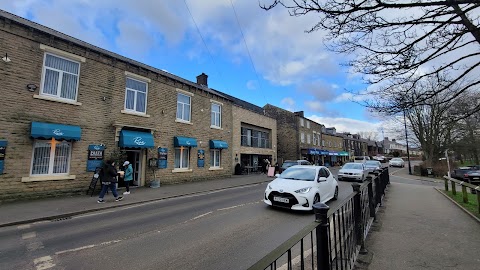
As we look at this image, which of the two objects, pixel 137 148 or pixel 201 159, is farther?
pixel 201 159

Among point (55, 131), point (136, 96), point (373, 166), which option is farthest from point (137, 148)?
point (373, 166)

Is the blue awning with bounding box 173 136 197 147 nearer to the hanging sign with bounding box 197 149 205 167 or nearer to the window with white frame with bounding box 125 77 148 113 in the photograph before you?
the hanging sign with bounding box 197 149 205 167

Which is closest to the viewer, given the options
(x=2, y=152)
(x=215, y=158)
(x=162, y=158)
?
(x=2, y=152)

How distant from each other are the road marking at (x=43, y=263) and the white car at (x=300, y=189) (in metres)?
5.98

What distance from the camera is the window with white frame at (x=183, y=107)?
17812 millimetres

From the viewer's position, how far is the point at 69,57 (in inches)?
470

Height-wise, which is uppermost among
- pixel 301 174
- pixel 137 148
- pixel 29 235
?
pixel 137 148

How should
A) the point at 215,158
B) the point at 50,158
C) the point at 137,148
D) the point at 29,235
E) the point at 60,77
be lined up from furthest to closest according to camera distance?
the point at 215,158 → the point at 137,148 → the point at 60,77 → the point at 50,158 → the point at 29,235

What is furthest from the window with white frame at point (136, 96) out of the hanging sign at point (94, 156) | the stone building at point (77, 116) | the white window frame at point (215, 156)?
the white window frame at point (215, 156)

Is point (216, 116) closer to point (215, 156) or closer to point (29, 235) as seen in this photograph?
point (215, 156)

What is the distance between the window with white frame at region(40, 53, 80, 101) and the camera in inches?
442

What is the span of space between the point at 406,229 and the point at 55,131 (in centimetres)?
1316

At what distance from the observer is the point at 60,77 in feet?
38.2

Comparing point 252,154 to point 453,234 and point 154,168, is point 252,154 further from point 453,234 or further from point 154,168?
point 453,234
